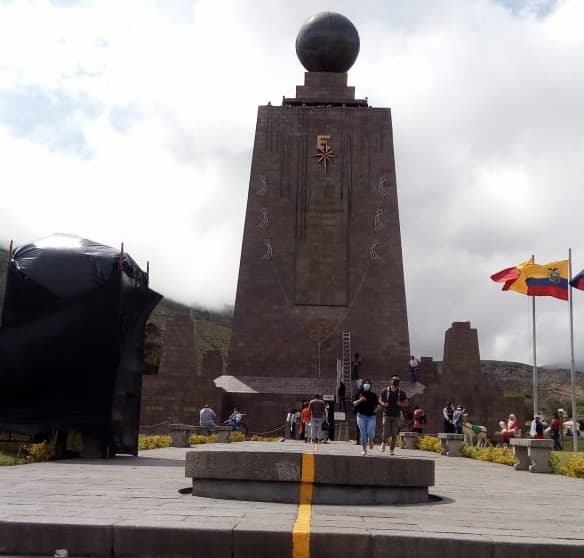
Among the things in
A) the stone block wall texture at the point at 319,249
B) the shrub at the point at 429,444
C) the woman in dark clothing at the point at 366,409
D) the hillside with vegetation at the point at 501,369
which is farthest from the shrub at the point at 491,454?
the hillside with vegetation at the point at 501,369

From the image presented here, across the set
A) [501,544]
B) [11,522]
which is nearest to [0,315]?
[11,522]

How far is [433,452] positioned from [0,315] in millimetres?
10717

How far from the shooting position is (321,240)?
28.0m

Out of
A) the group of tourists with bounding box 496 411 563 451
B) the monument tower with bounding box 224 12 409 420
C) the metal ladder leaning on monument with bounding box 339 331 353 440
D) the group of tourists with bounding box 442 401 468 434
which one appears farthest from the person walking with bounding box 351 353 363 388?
the group of tourists with bounding box 442 401 468 434

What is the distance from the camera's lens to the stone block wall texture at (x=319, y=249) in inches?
1072

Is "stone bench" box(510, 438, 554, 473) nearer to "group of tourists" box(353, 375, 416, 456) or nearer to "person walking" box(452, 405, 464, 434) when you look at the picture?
"group of tourists" box(353, 375, 416, 456)

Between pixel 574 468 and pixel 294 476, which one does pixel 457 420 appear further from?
pixel 294 476

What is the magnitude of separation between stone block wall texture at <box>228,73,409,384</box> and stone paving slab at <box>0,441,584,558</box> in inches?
783

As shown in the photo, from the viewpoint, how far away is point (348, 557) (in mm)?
4547

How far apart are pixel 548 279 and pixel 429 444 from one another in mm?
5257

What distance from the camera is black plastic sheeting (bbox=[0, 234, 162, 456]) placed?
11.4 metres

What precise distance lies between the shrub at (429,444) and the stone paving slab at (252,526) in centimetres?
1064

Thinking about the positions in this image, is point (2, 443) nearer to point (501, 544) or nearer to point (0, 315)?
point (0, 315)

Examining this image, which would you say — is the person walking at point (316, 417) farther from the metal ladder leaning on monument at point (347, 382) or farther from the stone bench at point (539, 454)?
the stone bench at point (539, 454)
